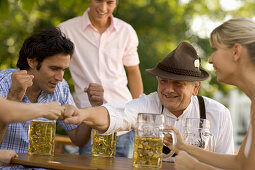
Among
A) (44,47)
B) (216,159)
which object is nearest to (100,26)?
(44,47)

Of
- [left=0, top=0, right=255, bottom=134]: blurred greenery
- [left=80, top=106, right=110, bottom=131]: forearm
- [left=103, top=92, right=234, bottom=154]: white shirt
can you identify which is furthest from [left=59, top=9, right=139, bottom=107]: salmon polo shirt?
[left=0, top=0, right=255, bottom=134]: blurred greenery

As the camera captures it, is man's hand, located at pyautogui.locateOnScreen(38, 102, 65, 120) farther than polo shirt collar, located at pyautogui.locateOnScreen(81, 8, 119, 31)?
No

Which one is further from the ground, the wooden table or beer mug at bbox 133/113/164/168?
beer mug at bbox 133/113/164/168

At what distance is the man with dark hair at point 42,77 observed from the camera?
3.39m

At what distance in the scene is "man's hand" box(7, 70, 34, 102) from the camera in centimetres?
315

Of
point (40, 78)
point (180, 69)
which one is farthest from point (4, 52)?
point (180, 69)

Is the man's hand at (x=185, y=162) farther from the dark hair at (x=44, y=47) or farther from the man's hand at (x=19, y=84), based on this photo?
the dark hair at (x=44, y=47)

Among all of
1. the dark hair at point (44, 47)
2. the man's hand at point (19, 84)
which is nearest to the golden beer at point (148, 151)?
the man's hand at point (19, 84)

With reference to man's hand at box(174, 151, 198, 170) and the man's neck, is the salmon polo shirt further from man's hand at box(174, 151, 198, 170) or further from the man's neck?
man's hand at box(174, 151, 198, 170)

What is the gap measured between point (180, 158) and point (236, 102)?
10.5 m

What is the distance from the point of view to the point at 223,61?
2.45 m

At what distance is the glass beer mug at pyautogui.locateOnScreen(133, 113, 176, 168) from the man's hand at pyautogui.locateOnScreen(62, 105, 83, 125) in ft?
1.06

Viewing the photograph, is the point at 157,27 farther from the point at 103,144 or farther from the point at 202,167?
the point at 202,167

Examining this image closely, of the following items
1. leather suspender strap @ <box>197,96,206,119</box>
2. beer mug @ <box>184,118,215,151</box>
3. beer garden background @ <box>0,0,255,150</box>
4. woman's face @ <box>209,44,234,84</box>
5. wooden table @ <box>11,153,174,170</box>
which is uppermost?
beer garden background @ <box>0,0,255,150</box>
